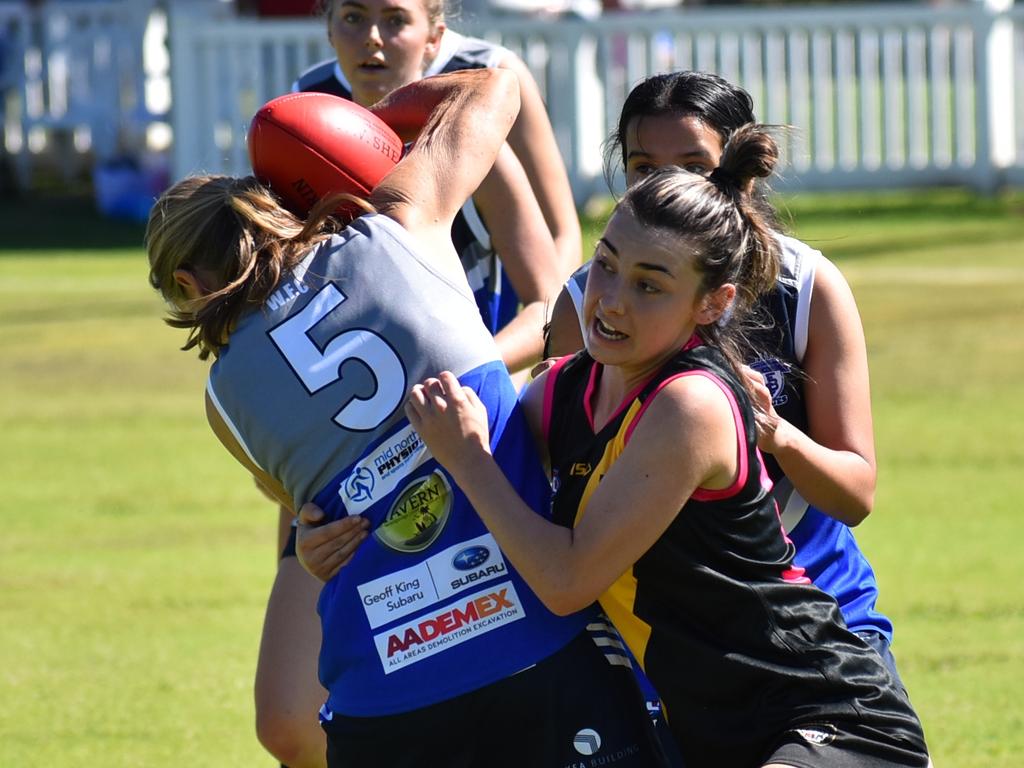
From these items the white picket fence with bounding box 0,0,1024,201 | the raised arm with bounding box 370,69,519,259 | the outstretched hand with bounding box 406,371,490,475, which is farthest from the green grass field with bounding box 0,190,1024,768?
the white picket fence with bounding box 0,0,1024,201

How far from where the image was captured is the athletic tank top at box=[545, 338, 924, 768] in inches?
118

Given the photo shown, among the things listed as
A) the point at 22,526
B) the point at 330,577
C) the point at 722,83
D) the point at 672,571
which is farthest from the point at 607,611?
the point at 22,526

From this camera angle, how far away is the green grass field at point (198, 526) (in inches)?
211

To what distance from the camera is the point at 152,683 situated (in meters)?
5.74

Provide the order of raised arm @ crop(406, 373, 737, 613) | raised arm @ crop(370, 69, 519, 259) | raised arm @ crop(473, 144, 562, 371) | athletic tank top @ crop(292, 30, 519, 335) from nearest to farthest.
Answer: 1. raised arm @ crop(406, 373, 737, 613)
2. raised arm @ crop(370, 69, 519, 259)
3. raised arm @ crop(473, 144, 562, 371)
4. athletic tank top @ crop(292, 30, 519, 335)

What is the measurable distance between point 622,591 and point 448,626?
324 mm

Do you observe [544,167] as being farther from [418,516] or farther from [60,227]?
[60,227]

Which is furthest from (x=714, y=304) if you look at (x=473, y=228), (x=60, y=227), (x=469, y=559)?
(x=60, y=227)

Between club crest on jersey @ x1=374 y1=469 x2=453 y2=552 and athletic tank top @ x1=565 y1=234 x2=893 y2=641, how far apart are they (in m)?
0.51

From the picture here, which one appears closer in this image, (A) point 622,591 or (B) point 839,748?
(B) point 839,748

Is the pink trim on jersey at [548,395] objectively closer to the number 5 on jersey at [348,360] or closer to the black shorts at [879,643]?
the number 5 on jersey at [348,360]

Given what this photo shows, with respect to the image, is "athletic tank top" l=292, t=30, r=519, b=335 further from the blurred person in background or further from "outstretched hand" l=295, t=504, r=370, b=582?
"outstretched hand" l=295, t=504, r=370, b=582

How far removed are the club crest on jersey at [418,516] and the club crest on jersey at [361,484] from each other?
0.05 meters

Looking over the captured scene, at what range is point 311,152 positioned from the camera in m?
3.60
